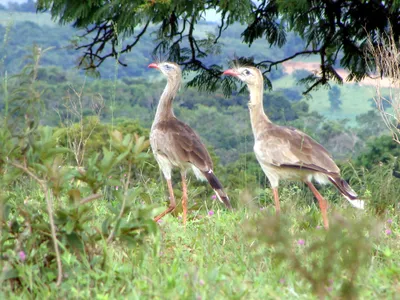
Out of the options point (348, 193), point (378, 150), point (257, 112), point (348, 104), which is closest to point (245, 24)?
point (257, 112)

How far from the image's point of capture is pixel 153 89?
41.2 m

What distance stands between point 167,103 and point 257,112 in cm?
98

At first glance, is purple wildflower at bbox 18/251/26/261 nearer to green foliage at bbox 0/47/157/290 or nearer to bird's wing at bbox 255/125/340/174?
green foliage at bbox 0/47/157/290

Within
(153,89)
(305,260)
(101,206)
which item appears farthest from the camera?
(153,89)

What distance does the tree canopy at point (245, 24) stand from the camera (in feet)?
29.1

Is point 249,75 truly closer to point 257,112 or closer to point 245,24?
point 257,112

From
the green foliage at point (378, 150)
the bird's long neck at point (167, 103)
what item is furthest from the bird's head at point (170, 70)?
the green foliage at point (378, 150)

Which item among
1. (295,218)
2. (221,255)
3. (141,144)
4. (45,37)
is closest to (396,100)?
(295,218)

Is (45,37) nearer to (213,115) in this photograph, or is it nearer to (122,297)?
(213,115)

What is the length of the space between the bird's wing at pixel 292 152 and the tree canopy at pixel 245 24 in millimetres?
2755

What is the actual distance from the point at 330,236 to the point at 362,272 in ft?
2.32

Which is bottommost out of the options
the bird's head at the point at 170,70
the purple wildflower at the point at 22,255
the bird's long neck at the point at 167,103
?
the bird's long neck at the point at 167,103

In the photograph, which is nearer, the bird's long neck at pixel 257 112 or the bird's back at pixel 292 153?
the bird's back at pixel 292 153

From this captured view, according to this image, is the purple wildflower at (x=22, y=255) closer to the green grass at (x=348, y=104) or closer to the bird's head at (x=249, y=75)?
the bird's head at (x=249, y=75)
